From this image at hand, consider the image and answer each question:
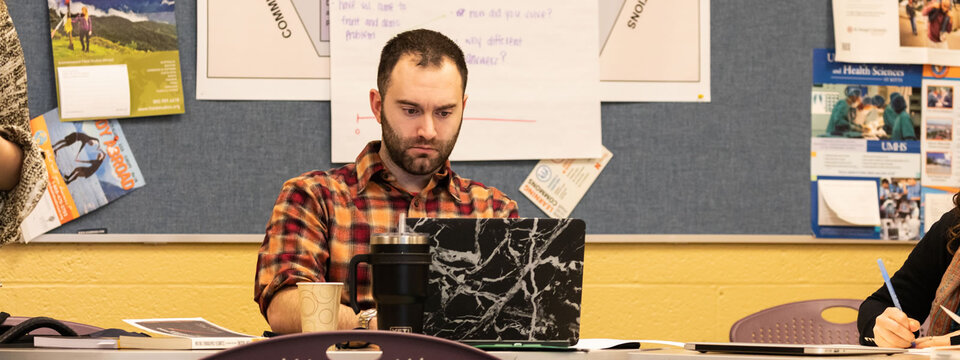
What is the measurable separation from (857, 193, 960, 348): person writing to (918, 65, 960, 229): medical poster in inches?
24.7

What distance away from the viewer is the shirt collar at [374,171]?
1.77 meters

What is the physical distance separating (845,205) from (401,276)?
1.67 m

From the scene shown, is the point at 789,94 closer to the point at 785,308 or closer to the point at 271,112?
the point at 785,308

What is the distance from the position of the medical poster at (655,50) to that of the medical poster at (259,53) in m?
0.74

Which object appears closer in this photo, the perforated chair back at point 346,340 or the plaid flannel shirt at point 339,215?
the perforated chair back at point 346,340

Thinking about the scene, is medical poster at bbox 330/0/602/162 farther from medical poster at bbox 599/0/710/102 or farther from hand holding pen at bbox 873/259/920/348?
hand holding pen at bbox 873/259/920/348

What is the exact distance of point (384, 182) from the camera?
180 cm

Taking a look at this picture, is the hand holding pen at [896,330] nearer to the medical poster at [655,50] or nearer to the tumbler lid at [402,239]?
the tumbler lid at [402,239]

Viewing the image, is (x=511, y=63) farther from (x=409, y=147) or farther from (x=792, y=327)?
(x=792, y=327)

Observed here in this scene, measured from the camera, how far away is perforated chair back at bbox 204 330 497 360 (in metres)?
0.70

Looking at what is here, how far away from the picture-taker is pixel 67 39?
220cm

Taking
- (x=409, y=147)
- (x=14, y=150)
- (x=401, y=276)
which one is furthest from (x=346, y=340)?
(x=409, y=147)

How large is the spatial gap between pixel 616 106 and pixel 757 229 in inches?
19.8

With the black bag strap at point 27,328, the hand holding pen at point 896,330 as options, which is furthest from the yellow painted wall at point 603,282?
the black bag strap at point 27,328
